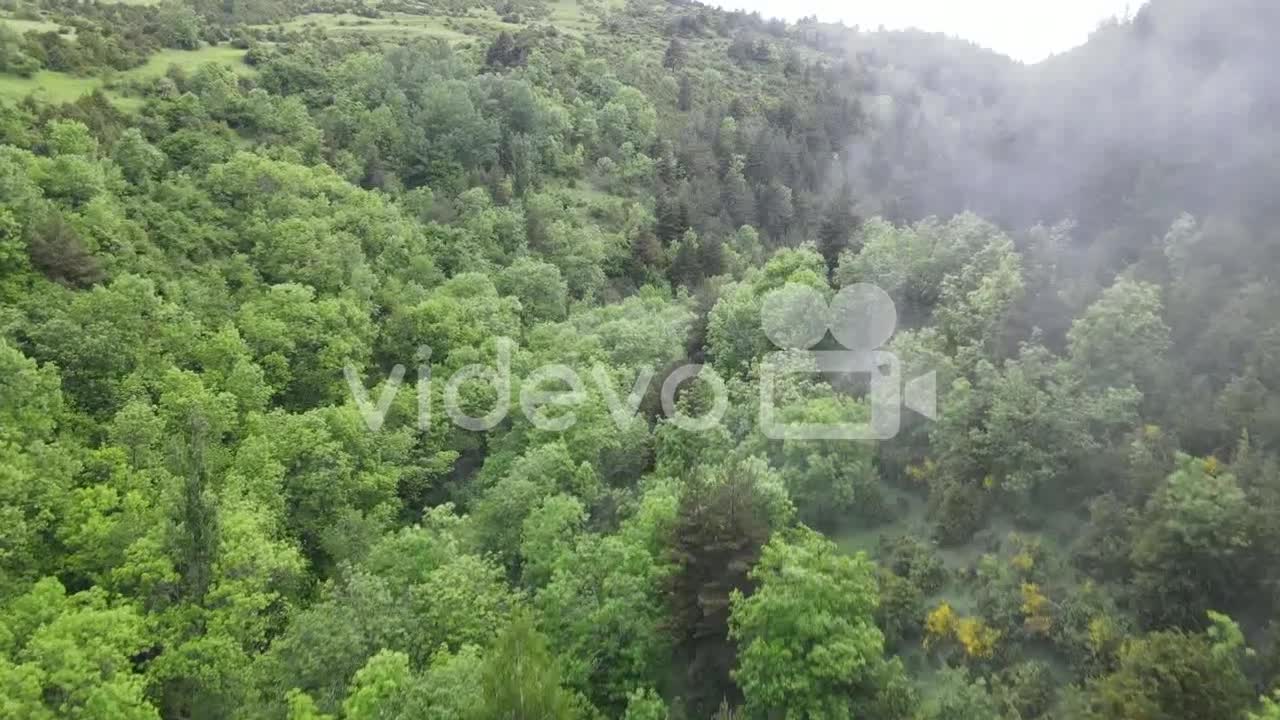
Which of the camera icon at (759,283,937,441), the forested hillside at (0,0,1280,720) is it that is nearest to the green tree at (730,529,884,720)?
the forested hillside at (0,0,1280,720)

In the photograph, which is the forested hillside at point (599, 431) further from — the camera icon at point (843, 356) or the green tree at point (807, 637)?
the camera icon at point (843, 356)

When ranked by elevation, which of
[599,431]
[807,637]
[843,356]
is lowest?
[599,431]

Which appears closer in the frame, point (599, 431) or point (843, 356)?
point (599, 431)

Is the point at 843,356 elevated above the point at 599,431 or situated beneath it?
elevated above

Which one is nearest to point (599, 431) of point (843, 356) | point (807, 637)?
point (843, 356)

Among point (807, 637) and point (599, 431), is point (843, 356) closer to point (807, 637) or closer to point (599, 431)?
point (599, 431)
